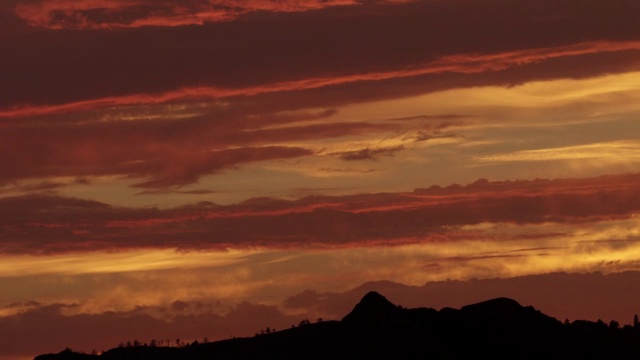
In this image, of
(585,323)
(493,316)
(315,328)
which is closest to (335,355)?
(315,328)

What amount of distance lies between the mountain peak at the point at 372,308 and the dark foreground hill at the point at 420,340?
95 mm

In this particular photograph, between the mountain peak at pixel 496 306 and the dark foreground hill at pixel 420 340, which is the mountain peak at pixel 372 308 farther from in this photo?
the mountain peak at pixel 496 306

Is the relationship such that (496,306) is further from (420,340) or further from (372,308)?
(372,308)

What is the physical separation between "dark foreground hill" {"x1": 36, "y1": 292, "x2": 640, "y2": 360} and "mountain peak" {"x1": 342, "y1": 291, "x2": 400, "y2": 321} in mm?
95

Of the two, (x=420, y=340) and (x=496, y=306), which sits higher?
(x=496, y=306)

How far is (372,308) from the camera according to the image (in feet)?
500

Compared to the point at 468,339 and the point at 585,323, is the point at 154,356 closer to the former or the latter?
the point at 468,339

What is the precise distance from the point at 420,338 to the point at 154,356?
A: 24872mm

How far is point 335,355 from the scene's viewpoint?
144 metres

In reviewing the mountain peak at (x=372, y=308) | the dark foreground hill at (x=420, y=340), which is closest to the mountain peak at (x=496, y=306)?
the dark foreground hill at (x=420, y=340)

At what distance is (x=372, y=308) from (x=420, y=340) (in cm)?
785

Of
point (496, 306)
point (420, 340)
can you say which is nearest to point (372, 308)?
point (420, 340)

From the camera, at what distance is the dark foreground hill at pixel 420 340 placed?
145 metres

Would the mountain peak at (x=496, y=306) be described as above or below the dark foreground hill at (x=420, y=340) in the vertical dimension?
above
